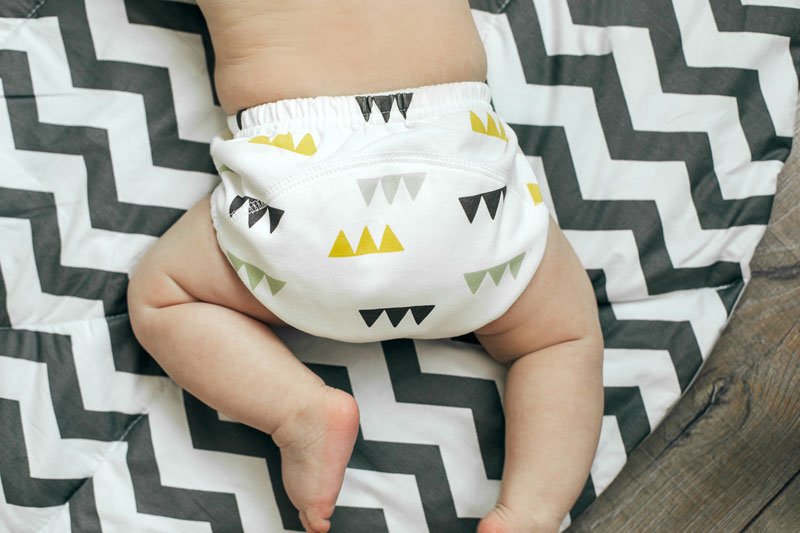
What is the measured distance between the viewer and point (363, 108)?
2.57 feet

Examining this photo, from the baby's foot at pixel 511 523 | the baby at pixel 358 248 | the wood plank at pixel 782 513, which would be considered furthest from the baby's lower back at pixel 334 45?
the wood plank at pixel 782 513

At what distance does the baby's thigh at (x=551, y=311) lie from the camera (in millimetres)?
826

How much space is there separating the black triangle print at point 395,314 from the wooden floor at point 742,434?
1.52ft

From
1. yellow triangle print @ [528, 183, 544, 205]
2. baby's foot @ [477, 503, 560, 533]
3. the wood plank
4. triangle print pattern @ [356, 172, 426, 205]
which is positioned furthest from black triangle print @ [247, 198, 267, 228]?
the wood plank

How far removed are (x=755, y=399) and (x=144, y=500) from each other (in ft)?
2.88

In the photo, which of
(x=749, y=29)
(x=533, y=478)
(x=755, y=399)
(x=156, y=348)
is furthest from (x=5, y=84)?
(x=755, y=399)

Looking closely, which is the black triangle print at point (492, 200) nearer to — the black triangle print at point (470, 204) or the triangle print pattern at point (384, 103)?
the black triangle print at point (470, 204)

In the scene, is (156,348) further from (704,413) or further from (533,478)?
(704,413)

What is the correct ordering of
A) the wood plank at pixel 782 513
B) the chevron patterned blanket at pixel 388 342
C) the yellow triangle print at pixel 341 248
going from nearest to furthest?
the yellow triangle print at pixel 341 248 → the chevron patterned blanket at pixel 388 342 → the wood plank at pixel 782 513

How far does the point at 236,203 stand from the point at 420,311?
242 mm

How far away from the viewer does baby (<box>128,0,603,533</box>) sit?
747mm

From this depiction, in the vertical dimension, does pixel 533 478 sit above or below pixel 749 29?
below

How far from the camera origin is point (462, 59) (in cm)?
83

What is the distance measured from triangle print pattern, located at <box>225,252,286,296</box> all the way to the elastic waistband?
0.50 feet
